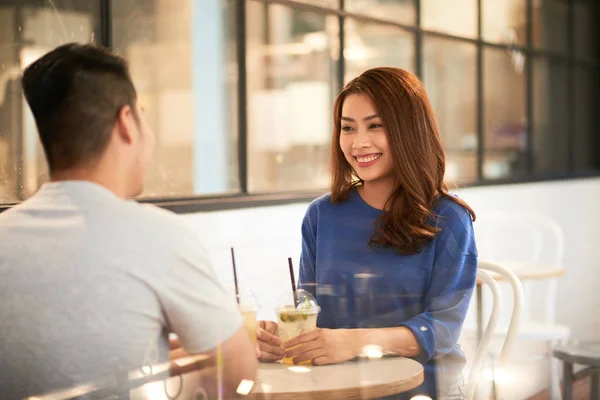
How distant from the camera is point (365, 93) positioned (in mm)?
1740

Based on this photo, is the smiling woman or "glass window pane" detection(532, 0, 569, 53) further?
"glass window pane" detection(532, 0, 569, 53)

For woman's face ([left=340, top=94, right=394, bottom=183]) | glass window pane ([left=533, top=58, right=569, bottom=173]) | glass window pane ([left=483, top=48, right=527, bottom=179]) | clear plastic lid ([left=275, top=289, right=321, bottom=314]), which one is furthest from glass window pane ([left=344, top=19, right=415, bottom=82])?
clear plastic lid ([left=275, top=289, right=321, bottom=314])

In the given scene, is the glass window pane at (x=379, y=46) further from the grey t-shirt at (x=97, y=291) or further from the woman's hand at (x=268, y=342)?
the grey t-shirt at (x=97, y=291)

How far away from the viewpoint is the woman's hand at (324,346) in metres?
1.39

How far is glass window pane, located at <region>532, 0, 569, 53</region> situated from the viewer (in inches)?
211

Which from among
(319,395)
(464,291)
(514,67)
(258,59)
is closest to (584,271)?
(514,67)

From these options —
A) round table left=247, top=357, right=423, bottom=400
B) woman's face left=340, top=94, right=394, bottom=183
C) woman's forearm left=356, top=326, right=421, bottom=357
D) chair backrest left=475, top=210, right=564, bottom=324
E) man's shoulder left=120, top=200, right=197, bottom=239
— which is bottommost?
chair backrest left=475, top=210, right=564, bottom=324

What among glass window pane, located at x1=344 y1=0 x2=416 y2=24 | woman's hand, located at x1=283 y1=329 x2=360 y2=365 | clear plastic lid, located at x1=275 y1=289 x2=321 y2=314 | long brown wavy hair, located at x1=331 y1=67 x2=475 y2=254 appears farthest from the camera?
glass window pane, located at x1=344 y1=0 x2=416 y2=24

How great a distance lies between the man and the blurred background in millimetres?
426

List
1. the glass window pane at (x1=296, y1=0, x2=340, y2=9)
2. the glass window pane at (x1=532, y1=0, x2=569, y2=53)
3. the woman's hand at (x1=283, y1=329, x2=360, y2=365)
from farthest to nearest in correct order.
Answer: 1. the glass window pane at (x1=532, y1=0, x2=569, y2=53)
2. the glass window pane at (x1=296, y1=0, x2=340, y2=9)
3. the woman's hand at (x1=283, y1=329, x2=360, y2=365)

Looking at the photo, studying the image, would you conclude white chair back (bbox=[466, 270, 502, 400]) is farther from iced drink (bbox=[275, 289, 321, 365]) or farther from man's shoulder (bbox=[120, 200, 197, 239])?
man's shoulder (bbox=[120, 200, 197, 239])

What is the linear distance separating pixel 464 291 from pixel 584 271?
3479mm

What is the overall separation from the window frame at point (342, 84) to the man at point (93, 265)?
1048mm

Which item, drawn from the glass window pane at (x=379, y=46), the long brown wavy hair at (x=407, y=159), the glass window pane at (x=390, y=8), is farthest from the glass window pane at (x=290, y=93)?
the long brown wavy hair at (x=407, y=159)
